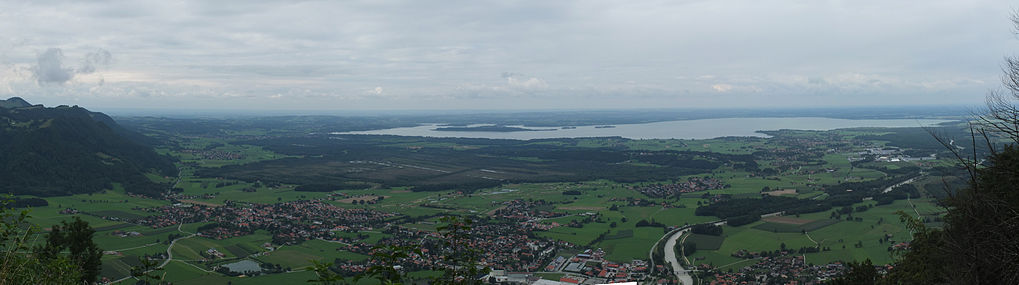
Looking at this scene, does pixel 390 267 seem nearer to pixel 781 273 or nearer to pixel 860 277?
pixel 860 277

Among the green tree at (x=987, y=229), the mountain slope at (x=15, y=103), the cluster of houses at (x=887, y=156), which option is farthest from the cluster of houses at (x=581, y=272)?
the mountain slope at (x=15, y=103)

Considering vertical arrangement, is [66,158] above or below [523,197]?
above

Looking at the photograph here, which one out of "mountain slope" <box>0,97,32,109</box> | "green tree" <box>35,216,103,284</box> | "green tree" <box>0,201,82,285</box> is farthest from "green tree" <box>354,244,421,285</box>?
"mountain slope" <box>0,97,32,109</box>

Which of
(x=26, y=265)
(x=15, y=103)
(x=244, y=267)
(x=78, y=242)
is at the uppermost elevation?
(x=15, y=103)

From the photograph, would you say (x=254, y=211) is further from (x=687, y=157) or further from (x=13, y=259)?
(x=687, y=157)

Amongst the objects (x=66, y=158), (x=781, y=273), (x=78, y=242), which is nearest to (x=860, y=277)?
(x=781, y=273)

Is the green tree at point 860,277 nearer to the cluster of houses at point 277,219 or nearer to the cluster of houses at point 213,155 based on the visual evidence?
the cluster of houses at point 277,219
